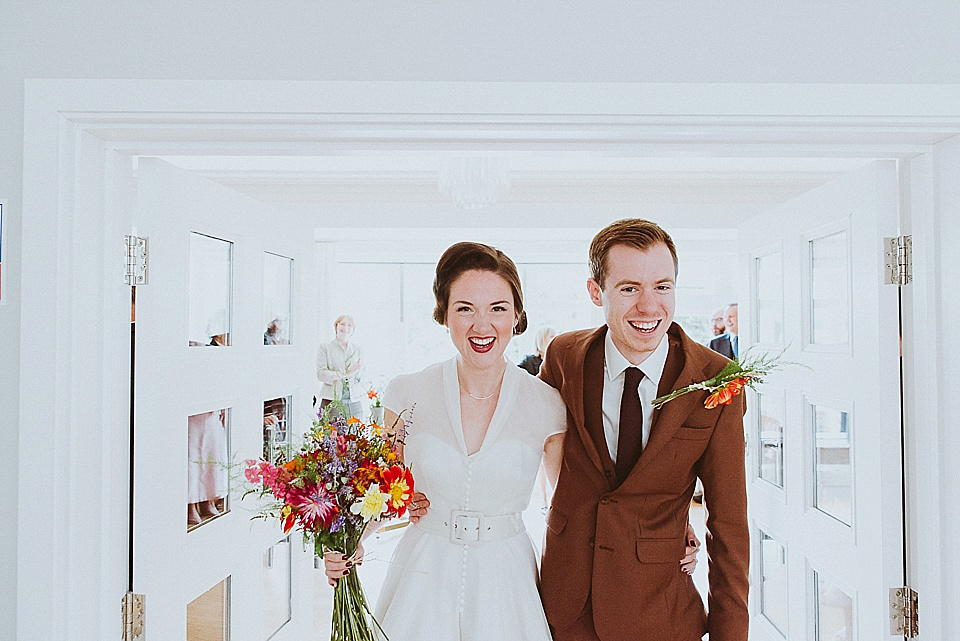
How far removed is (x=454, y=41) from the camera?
137 centimetres

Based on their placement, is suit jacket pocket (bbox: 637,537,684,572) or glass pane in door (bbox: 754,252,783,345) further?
glass pane in door (bbox: 754,252,783,345)

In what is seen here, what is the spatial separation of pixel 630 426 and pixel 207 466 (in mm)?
1127

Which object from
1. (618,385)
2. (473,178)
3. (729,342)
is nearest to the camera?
(618,385)

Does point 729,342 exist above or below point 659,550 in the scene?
above

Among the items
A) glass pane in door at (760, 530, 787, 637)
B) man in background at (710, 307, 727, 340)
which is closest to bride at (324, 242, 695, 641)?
glass pane in door at (760, 530, 787, 637)

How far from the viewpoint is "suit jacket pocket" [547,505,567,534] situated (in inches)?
72.2

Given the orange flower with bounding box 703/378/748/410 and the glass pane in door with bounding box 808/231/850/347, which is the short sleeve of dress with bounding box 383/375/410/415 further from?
the glass pane in door with bounding box 808/231/850/347

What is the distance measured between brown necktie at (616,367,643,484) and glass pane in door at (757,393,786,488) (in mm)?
658

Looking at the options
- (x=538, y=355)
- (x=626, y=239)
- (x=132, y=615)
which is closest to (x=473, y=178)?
(x=626, y=239)

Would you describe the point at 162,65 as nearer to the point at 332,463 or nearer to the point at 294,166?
the point at 332,463

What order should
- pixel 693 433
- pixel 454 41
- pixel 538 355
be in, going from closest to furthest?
1. pixel 454 41
2. pixel 693 433
3. pixel 538 355

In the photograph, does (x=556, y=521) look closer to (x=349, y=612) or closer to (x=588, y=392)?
(x=588, y=392)

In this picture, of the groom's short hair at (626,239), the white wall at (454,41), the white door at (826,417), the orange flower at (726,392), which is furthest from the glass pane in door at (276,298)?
the white door at (826,417)

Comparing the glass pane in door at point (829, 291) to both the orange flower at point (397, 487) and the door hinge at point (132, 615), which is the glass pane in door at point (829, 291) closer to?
the orange flower at point (397, 487)
